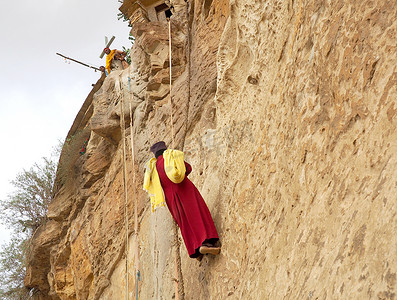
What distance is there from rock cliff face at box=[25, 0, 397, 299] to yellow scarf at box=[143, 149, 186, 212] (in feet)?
1.81

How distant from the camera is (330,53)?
4.01 m

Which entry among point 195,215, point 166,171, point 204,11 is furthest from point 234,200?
point 204,11

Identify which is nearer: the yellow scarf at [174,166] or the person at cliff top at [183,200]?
the person at cliff top at [183,200]

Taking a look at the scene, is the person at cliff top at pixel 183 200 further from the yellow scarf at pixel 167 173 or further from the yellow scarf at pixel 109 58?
the yellow scarf at pixel 109 58

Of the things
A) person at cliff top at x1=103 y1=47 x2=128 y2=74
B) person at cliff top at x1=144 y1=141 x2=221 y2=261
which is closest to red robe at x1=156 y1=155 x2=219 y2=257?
person at cliff top at x1=144 y1=141 x2=221 y2=261

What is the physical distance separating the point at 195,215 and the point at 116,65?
10.3 m

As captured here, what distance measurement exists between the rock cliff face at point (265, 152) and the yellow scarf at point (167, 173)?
1.81 feet

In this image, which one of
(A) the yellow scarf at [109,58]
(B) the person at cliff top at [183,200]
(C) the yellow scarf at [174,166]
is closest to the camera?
(B) the person at cliff top at [183,200]

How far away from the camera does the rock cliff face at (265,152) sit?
3.20 meters

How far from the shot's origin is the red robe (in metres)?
5.83

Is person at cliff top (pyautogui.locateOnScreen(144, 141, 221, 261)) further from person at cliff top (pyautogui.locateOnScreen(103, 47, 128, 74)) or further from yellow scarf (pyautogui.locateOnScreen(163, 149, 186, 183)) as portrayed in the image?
person at cliff top (pyautogui.locateOnScreen(103, 47, 128, 74))

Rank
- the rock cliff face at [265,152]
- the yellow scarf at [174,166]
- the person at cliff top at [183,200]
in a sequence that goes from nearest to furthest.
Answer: the rock cliff face at [265,152] → the person at cliff top at [183,200] → the yellow scarf at [174,166]

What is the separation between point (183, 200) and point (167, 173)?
1.27ft

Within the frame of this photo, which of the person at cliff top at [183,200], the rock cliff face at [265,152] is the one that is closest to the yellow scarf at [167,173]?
the person at cliff top at [183,200]
